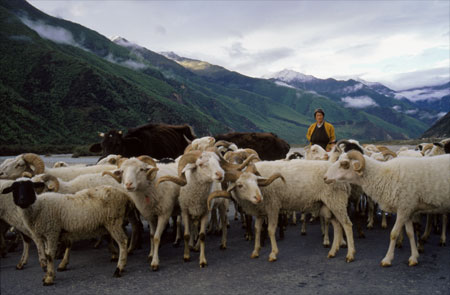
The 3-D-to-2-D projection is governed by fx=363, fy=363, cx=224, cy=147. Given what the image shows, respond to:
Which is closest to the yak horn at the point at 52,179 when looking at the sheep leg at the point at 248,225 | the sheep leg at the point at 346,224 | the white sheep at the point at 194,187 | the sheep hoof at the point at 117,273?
the sheep hoof at the point at 117,273

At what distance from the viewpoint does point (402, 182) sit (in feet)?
23.6

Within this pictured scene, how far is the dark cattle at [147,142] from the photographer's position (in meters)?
14.1

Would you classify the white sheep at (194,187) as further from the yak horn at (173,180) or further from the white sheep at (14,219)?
the white sheep at (14,219)

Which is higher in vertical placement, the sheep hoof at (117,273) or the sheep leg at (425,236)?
the sheep leg at (425,236)

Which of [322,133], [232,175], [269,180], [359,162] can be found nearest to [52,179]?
[232,175]

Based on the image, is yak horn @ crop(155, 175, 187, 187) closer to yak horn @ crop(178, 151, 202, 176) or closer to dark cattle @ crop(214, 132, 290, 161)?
yak horn @ crop(178, 151, 202, 176)

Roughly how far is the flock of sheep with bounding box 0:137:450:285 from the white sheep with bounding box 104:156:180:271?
0.02 m

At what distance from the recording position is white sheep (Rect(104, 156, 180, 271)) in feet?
24.7

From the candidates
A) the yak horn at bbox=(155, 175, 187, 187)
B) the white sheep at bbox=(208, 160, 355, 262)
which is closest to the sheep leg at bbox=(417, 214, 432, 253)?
the white sheep at bbox=(208, 160, 355, 262)

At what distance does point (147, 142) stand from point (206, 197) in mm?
8181

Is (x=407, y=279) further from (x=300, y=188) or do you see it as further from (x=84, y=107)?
(x=84, y=107)

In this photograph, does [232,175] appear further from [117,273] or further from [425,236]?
[425,236]

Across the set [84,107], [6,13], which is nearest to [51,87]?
[84,107]

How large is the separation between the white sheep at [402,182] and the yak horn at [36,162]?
7.28m
